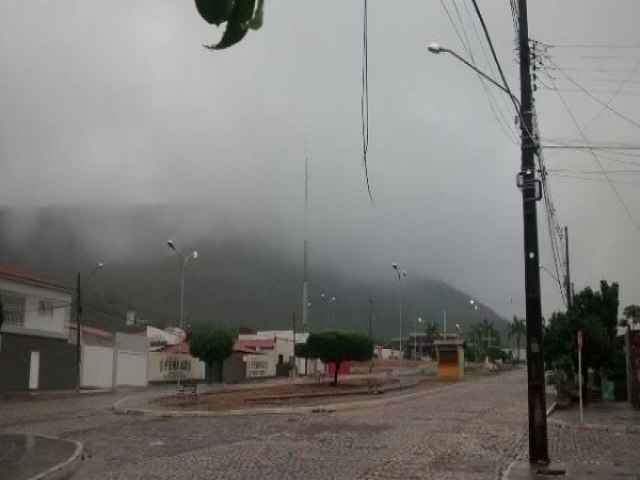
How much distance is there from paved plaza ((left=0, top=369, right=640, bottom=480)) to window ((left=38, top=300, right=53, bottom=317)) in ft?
64.2

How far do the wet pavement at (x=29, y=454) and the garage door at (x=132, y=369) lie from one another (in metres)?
38.1

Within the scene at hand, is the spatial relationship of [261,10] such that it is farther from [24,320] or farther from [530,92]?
[24,320]

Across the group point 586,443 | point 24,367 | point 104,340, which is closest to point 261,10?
point 586,443

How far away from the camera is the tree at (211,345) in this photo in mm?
56875

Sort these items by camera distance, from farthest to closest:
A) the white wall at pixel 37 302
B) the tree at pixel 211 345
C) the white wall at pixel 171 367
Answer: the white wall at pixel 171 367 → the tree at pixel 211 345 → the white wall at pixel 37 302

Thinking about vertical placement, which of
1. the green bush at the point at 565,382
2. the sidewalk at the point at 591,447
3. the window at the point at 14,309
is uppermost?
the window at the point at 14,309

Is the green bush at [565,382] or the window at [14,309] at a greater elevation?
the window at [14,309]

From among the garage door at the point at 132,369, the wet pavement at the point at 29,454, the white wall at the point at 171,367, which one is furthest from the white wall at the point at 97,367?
the wet pavement at the point at 29,454

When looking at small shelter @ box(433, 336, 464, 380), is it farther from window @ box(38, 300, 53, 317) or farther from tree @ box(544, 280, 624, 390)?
window @ box(38, 300, 53, 317)

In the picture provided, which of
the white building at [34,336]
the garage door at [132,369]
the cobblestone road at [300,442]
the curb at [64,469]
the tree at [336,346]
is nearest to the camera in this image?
the curb at [64,469]

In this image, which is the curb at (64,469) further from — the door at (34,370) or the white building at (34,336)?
the door at (34,370)

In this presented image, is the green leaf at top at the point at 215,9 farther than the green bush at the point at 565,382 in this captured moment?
No

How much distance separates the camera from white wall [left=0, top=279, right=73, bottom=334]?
4656cm

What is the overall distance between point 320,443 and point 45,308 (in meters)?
35.4
